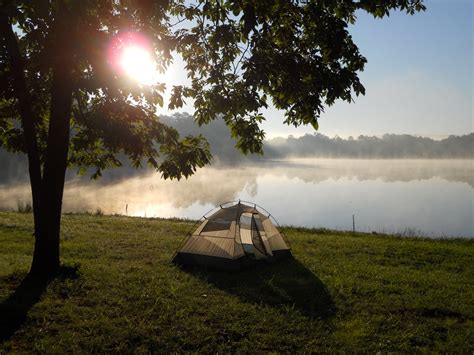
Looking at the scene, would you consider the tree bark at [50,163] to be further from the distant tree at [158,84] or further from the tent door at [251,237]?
the tent door at [251,237]

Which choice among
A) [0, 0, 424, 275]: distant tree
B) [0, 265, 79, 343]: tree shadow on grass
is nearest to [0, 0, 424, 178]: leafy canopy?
[0, 0, 424, 275]: distant tree

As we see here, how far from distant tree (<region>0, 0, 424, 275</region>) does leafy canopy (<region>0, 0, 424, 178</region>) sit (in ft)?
0.09

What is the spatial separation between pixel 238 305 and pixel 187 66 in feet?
20.7

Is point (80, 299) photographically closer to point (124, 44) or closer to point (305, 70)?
point (124, 44)

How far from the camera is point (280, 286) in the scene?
419 inches

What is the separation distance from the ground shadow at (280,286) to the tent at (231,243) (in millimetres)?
370

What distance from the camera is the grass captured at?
7293 mm

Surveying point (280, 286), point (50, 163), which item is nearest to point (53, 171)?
point (50, 163)

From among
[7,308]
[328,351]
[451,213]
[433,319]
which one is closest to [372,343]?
[328,351]

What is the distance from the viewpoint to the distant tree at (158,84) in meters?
7.50

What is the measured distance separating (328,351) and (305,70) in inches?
219

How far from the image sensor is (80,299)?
905cm

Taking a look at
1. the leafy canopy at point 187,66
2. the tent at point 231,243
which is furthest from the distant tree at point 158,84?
the tent at point 231,243

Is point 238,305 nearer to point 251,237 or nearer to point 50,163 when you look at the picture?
point 251,237
